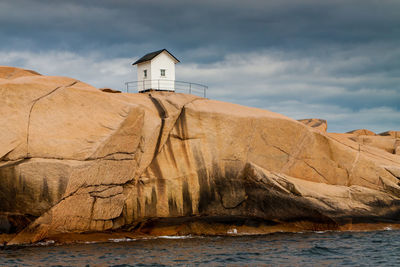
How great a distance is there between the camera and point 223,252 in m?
16.4

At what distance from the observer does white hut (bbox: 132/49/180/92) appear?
30.7 metres

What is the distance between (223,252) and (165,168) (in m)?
5.59

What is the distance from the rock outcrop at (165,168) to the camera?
1741 cm

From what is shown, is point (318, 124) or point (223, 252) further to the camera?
point (318, 124)

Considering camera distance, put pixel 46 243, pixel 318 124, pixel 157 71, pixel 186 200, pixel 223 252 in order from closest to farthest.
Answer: pixel 223 252 → pixel 46 243 → pixel 186 200 → pixel 157 71 → pixel 318 124

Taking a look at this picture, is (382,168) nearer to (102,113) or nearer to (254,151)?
(254,151)

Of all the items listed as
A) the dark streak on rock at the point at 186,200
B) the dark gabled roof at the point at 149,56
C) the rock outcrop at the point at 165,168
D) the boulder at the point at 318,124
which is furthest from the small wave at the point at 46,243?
the boulder at the point at 318,124

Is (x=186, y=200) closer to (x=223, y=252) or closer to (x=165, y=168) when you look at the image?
(x=165, y=168)

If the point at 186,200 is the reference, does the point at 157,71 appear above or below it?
above

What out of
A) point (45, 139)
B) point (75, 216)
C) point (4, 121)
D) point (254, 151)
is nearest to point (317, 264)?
point (254, 151)

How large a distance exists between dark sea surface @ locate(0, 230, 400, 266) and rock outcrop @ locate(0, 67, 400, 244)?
4.48 ft

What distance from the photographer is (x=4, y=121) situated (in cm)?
1722

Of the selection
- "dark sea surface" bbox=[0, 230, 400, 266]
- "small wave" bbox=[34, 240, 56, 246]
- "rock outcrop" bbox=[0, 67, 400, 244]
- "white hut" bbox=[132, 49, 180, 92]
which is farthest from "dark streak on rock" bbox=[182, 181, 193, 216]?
"white hut" bbox=[132, 49, 180, 92]

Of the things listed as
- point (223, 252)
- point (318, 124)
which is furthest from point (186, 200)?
point (318, 124)
